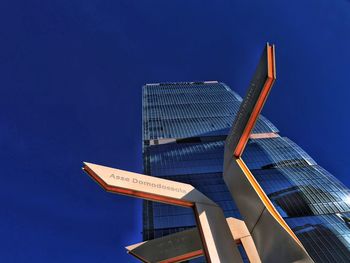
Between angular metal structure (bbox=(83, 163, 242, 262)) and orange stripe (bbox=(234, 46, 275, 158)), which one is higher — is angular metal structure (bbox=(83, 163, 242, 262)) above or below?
below

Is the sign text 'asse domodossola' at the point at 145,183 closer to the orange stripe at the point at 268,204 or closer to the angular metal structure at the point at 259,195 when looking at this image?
the angular metal structure at the point at 259,195

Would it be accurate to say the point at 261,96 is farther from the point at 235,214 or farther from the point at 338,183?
the point at 338,183

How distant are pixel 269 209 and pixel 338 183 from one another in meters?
55.1

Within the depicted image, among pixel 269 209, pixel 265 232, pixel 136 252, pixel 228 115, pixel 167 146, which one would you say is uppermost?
pixel 228 115

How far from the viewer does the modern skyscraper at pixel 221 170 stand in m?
41.0

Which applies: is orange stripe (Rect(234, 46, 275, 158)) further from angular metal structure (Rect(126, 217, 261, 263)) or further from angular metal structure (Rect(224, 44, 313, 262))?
angular metal structure (Rect(126, 217, 261, 263))

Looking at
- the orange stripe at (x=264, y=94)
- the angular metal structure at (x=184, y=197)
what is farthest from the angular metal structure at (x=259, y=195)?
the angular metal structure at (x=184, y=197)

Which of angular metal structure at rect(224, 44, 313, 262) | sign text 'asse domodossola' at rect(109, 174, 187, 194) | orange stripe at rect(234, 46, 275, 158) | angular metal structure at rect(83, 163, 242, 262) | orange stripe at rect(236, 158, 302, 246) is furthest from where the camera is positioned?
sign text 'asse domodossola' at rect(109, 174, 187, 194)

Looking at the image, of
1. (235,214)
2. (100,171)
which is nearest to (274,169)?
(235,214)

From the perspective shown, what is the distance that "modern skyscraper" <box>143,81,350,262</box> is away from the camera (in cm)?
4097

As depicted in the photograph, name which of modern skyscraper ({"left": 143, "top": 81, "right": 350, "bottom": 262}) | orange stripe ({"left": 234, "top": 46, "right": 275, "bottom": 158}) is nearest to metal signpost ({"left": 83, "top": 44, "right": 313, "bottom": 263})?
orange stripe ({"left": 234, "top": 46, "right": 275, "bottom": 158})

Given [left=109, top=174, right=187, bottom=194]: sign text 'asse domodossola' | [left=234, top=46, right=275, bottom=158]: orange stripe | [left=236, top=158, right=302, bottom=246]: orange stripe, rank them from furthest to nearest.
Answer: [left=109, top=174, right=187, bottom=194]: sign text 'asse domodossola', [left=234, top=46, right=275, bottom=158]: orange stripe, [left=236, top=158, right=302, bottom=246]: orange stripe

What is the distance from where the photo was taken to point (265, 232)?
20.7ft

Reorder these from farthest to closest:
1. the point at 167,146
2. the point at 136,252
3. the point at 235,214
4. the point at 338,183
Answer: the point at 167,146, the point at 338,183, the point at 235,214, the point at 136,252
